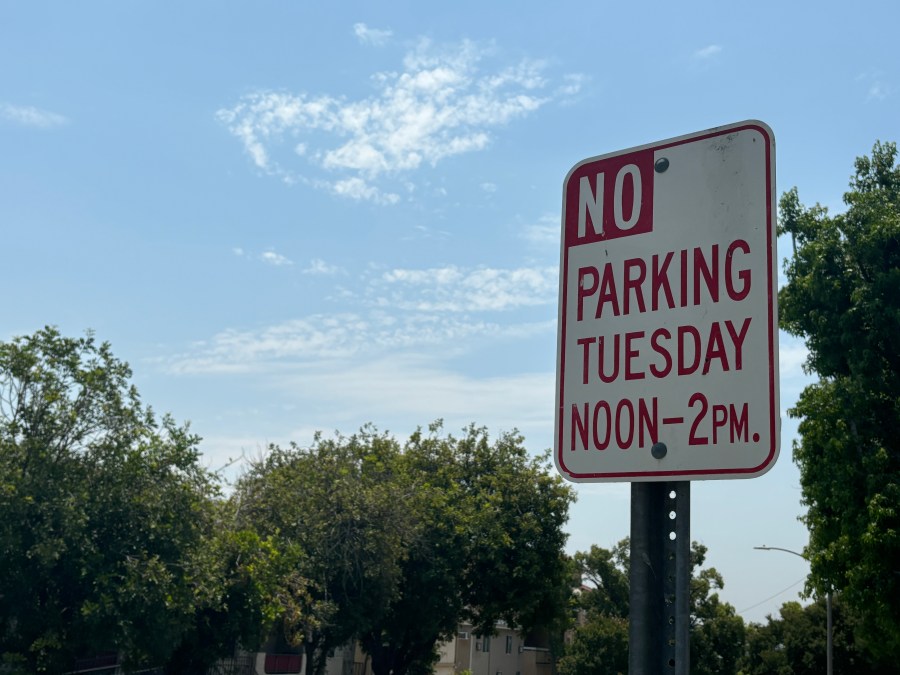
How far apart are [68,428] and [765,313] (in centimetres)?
2127

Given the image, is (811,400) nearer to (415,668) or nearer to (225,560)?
(225,560)

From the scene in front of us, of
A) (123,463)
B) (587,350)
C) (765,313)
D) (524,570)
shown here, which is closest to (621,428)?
(587,350)

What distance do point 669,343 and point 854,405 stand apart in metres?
22.0

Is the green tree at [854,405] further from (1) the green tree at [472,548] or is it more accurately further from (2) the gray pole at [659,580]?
(2) the gray pole at [659,580]

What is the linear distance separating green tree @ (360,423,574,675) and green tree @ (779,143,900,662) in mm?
15548

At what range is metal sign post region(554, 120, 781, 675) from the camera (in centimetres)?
290

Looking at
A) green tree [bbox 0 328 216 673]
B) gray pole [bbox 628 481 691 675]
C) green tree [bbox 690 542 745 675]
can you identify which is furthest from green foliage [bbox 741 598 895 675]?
gray pole [bbox 628 481 691 675]

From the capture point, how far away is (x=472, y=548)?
37.9 metres

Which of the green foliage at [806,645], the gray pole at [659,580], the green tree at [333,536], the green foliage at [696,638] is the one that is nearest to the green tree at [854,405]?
the green tree at [333,536]

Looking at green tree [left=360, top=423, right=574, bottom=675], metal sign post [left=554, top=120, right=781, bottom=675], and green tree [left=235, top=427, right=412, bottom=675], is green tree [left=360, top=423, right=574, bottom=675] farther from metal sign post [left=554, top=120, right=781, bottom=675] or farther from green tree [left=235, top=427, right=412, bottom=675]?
metal sign post [left=554, top=120, right=781, bottom=675]

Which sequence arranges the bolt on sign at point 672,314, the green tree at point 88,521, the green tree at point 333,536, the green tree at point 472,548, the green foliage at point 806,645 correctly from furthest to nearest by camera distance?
the green foliage at point 806,645
the green tree at point 472,548
the green tree at point 333,536
the green tree at point 88,521
the bolt on sign at point 672,314

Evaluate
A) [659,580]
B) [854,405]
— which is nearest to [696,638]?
[854,405]

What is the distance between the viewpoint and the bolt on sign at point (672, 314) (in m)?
2.89

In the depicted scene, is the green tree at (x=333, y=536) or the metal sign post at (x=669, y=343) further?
the green tree at (x=333, y=536)
